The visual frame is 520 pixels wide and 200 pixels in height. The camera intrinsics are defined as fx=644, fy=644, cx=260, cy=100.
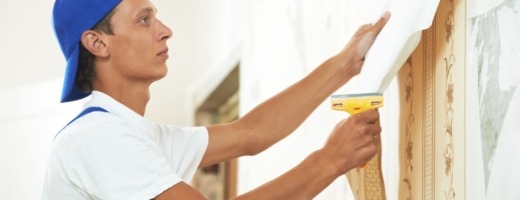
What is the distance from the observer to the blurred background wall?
1.88 metres

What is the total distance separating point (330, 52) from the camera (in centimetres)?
180

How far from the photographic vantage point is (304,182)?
1193mm

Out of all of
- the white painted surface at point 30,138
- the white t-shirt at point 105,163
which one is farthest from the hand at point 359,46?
the white painted surface at point 30,138

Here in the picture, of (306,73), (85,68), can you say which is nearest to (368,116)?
(85,68)

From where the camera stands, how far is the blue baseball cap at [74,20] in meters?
1.42

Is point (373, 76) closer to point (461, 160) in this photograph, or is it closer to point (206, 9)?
point (461, 160)

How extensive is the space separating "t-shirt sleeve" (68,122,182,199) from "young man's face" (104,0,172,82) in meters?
0.25

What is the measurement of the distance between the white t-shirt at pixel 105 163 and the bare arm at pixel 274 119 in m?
0.41

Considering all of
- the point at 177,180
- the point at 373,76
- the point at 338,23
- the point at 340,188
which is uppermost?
the point at 338,23

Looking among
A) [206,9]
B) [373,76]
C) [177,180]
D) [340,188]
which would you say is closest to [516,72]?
[373,76]

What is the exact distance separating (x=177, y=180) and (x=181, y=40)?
3205mm

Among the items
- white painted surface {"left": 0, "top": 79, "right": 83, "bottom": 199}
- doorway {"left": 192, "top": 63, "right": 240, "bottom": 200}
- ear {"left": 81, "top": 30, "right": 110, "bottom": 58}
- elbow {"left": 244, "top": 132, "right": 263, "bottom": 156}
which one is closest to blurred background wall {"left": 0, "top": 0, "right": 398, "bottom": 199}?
white painted surface {"left": 0, "top": 79, "right": 83, "bottom": 199}

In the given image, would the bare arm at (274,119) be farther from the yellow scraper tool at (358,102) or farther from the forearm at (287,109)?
the yellow scraper tool at (358,102)

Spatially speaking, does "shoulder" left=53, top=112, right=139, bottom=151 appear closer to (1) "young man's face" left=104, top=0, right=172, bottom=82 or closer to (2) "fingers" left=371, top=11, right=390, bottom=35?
(1) "young man's face" left=104, top=0, right=172, bottom=82
